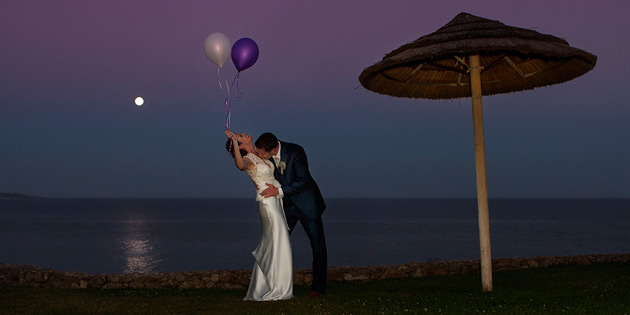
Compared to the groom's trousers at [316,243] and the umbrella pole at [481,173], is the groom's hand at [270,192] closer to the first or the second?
the groom's trousers at [316,243]

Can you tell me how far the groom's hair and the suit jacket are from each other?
0.92ft

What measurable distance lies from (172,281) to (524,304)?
7.21 meters

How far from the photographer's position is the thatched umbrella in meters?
8.17

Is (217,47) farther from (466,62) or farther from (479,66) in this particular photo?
(466,62)

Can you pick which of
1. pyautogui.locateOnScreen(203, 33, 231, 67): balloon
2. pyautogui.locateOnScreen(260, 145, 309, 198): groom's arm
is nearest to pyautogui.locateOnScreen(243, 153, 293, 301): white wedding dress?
pyautogui.locateOnScreen(260, 145, 309, 198): groom's arm

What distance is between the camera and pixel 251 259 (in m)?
55.1

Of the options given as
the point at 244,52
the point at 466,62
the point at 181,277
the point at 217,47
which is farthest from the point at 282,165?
the point at 466,62

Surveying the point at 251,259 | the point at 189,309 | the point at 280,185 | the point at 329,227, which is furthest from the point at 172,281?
the point at 329,227

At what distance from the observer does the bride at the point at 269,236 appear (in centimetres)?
816

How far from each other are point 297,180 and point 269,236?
99cm

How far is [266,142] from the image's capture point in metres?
8.14

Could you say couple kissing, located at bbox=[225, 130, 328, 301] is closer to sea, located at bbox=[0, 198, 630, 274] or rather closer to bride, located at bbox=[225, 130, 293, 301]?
bride, located at bbox=[225, 130, 293, 301]

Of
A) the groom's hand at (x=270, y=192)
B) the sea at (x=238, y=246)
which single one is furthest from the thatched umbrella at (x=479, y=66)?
the sea at (x=238, y=246)

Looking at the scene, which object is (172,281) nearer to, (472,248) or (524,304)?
(524,304)
